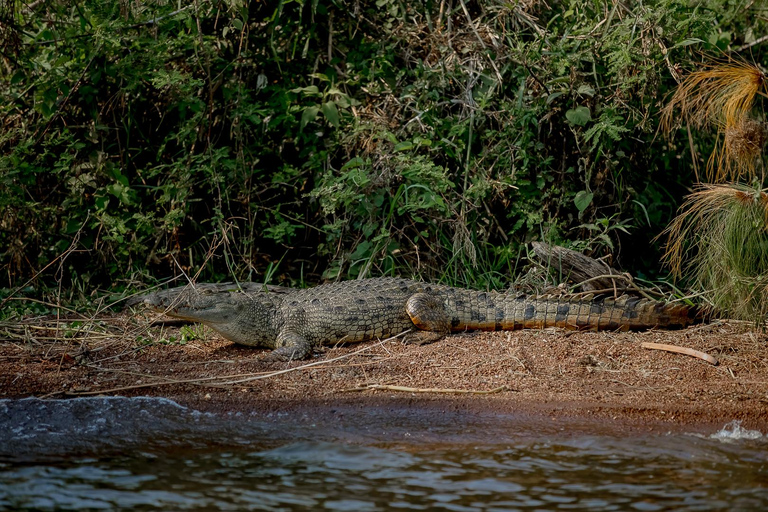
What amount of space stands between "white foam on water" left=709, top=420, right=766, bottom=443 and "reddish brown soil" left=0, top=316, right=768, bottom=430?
0.38 feet

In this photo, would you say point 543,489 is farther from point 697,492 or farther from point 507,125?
point 507,125

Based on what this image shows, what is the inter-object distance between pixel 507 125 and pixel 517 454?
3636 mm

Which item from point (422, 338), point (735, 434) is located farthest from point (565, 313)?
point (735, 434)

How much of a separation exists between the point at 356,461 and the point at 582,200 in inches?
141

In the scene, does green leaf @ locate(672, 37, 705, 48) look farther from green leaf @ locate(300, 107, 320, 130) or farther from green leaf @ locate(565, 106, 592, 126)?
green leaf @ locate(300, 107, 320, 130)

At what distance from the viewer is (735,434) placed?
3.75 meters

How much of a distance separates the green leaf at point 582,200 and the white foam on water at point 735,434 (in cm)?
276

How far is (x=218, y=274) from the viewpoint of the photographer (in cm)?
684

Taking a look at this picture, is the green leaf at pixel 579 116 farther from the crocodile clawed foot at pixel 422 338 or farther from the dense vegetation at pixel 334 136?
the crocodile clawed foot at pixel 422 338

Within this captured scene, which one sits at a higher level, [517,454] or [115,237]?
[115,237]

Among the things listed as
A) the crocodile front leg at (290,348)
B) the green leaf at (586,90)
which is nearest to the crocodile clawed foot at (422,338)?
the crocodile front leg at (290,348)

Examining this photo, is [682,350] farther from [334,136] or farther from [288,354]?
[334,136]

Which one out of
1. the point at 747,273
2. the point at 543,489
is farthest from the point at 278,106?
the point at 543,489

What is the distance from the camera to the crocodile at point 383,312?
5.59 meters
